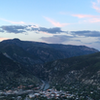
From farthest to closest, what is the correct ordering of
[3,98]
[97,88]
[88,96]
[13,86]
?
1. [13,86]
2. [97,88]
3. [88,96]
4. [3,98]

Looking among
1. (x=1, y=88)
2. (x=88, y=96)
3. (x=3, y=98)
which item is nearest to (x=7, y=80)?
(x=1, y=88)

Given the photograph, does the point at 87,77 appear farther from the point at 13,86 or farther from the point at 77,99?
the point at 13,86

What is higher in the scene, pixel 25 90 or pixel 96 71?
pixel 96 71

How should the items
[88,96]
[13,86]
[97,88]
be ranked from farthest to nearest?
[13,86] < [97,88] < [88,96]

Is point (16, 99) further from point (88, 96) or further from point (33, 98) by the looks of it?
point (88, 96)

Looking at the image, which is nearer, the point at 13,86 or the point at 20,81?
the point at 13,86

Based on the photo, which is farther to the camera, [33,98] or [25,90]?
[25,90]

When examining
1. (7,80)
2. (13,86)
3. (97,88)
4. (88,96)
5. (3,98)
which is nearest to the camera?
(3,98)

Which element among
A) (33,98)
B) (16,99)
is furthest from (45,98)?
(16,99)

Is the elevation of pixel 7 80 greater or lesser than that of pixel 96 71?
lesser
